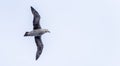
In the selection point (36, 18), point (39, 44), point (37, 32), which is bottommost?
point (39, 44)

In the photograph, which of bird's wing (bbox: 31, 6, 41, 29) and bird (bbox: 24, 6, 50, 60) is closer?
bird (bbox: 24, 6, 50, 60)

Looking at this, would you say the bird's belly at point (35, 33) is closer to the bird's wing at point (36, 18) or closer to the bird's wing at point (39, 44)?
the bird's wing at point (36, 18)

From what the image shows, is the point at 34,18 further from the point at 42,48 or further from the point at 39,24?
the point at 42,48

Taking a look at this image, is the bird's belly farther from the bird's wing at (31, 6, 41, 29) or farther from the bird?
the bird's wing at (31, 6, 41, 29)

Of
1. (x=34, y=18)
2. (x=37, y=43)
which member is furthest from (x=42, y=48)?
(x=34, y=18)

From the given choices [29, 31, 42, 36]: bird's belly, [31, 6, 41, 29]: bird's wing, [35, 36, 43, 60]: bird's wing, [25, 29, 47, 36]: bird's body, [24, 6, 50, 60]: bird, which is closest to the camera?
[25, 29, 47, 36]: bird's body

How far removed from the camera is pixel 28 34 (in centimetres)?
6900

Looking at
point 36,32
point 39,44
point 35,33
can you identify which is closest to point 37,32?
point 36,32

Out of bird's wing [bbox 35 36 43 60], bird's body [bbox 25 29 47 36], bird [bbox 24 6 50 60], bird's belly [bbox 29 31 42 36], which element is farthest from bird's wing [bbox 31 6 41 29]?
bird's wing [bbox 35 36 43 60]

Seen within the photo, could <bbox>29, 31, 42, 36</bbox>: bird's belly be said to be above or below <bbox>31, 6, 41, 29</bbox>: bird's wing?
below

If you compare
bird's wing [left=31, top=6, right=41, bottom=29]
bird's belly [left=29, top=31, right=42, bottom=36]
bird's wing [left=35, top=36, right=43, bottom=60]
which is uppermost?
bird's wing [left=31, top=6, right=41, bottom=29]

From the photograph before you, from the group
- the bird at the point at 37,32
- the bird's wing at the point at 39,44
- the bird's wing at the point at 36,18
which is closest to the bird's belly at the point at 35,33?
the bird at the point at 37,32

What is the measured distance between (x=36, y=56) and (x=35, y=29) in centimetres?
573

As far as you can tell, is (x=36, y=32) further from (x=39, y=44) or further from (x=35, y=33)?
(x=39, y=44)
